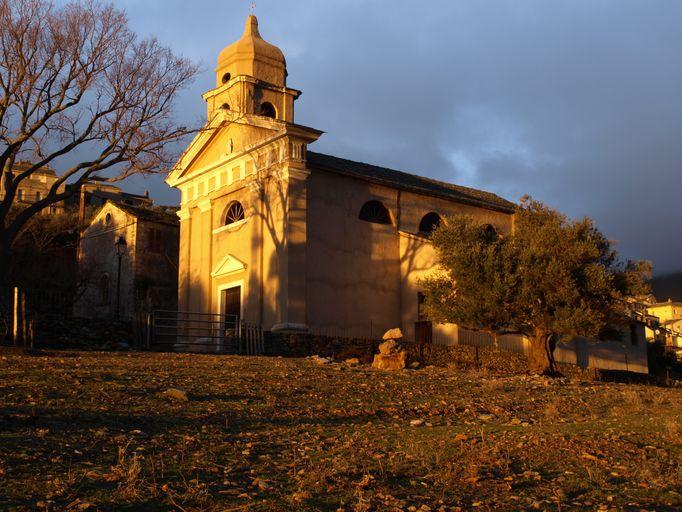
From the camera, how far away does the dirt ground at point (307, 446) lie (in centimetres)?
692

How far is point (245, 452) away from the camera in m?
8.44

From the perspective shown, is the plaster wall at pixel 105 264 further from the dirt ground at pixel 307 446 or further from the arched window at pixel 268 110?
the dirt ground at pixel 307 446

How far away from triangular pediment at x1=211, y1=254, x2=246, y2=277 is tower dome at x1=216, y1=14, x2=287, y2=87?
24.0ft

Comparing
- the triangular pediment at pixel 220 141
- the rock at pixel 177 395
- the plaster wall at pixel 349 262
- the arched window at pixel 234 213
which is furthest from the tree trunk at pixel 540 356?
the rock at pixel 177 395

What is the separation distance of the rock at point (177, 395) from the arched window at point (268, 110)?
20337 millimetres

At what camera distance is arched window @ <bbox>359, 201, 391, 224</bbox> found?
28.9 metres

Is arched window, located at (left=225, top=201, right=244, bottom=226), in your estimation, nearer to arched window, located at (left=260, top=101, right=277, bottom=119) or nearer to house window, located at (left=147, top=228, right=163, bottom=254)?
arched window, located at (left=260, top=101, right=277, bottom=119)

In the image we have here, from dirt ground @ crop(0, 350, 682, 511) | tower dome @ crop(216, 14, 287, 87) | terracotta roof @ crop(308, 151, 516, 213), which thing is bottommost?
dirt ground @ crop(0, 350, 682, 511)

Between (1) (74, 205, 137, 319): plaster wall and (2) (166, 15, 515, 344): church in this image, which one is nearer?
(2) (166, 15, 515, 344): church

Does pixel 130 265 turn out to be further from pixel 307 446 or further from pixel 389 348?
pixel 307 446

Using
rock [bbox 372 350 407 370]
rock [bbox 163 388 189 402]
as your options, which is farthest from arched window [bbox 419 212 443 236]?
rock [bbox 163 388 189 402]

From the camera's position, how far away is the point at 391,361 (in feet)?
67.4

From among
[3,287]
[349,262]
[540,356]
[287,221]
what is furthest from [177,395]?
[349,262]

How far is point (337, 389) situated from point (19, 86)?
1174 centimetres
